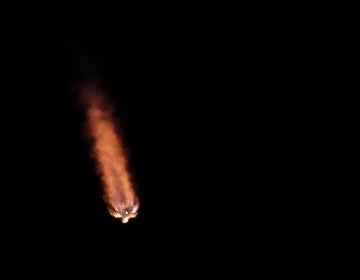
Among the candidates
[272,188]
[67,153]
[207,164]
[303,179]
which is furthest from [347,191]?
[67,153]

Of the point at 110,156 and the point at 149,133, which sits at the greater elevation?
the point at 149,133

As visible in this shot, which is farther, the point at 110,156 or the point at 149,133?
the point at 149,133

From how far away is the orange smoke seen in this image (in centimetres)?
626

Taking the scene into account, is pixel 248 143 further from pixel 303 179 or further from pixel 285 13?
pixel 285 13

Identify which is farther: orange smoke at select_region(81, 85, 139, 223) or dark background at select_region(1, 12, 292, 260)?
orange smoke at select_region(81, 85, 139, 223)

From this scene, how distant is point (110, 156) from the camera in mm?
6359

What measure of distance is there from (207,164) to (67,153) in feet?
7.02

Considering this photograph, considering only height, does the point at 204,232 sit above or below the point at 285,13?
below

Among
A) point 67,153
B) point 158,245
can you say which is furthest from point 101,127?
point 158,245

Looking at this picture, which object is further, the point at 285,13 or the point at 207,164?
the point at 207,164

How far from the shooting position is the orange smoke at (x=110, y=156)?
20.5 feet

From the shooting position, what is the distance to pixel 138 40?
20.3 ft

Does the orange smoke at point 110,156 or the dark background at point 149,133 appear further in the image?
the orange smoke at point 110,156

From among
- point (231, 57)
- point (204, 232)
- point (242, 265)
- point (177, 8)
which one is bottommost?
point (242, 265)
